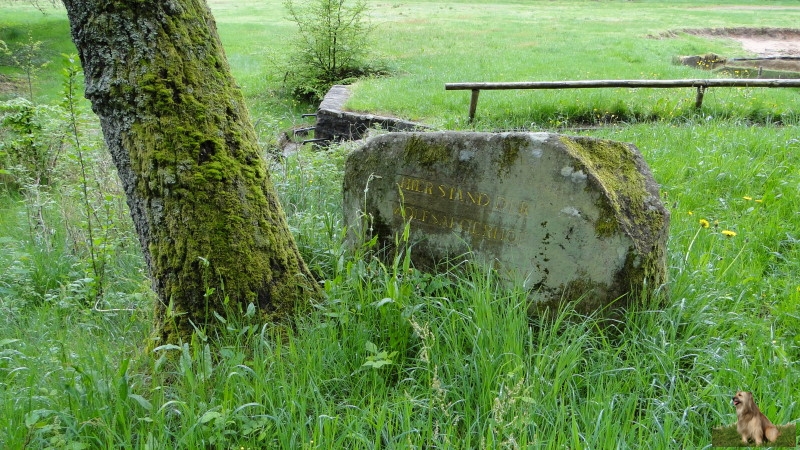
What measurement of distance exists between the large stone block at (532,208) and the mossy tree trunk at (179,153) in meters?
0.75

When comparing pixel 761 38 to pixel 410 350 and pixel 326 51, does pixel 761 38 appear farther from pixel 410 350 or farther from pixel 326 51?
pixel 410 350

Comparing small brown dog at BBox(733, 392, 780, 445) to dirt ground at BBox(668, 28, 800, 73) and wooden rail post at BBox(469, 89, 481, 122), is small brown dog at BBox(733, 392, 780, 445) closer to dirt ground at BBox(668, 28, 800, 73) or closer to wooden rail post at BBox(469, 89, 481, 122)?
wooden rail post at BBox(469, 89, 481, 122)

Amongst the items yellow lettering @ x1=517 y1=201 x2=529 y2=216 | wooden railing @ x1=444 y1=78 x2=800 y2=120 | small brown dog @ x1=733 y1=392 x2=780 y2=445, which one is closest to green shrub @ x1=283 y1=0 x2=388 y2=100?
wooden railing @ x1=444 y1=78 x2=800 y2=120

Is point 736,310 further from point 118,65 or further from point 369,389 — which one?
point 118,65

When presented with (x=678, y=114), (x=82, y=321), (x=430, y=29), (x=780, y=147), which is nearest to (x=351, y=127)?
(x=678, y=114)

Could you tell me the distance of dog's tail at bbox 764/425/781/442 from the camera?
123cm

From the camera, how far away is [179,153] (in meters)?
3.17

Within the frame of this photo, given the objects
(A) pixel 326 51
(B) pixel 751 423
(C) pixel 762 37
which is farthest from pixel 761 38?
(B) pixel 751 423

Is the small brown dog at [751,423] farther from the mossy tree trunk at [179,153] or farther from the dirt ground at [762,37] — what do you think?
the dirt ground at [762,37]

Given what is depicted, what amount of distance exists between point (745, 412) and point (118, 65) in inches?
121

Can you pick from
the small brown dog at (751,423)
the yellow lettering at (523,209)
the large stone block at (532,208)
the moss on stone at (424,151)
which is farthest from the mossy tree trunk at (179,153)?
the small brown dog at (751,423)

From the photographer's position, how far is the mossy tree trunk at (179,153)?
3.14 meters

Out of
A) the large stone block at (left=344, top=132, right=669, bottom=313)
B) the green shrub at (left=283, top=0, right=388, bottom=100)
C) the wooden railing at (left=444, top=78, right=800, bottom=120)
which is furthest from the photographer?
the green shrub at (left=283, top=0, right=388, bottom=100)

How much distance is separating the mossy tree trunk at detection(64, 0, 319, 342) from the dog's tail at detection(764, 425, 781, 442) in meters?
2.48
